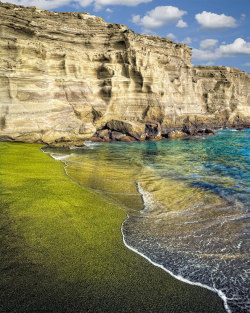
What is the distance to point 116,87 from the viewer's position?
41.9 meters

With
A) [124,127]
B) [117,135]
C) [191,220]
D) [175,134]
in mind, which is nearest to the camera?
[191,220]

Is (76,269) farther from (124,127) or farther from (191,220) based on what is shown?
(124,127)

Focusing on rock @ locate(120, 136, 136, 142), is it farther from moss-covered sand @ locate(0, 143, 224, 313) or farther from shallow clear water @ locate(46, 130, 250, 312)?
moss-covered sand @ locate(0, 143, 224, 313)

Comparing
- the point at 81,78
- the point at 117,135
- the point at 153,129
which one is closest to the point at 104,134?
the point at 117,135

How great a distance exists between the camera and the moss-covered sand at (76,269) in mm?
4277

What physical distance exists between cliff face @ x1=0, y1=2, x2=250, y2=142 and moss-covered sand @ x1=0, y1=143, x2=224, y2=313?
24.6m

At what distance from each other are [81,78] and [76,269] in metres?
37.7

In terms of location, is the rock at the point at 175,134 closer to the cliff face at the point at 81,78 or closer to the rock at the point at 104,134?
the cliff face at the point at 81,78

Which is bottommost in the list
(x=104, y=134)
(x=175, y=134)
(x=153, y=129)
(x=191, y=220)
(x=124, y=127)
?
(x=191, y=220)

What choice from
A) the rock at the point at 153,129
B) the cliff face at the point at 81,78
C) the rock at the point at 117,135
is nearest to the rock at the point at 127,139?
the rock at the point at 117,135

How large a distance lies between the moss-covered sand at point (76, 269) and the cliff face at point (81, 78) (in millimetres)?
24560

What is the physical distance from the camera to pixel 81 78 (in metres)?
39.3

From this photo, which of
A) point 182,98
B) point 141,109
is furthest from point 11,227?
point 182,98

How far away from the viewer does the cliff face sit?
3109 centimetres
